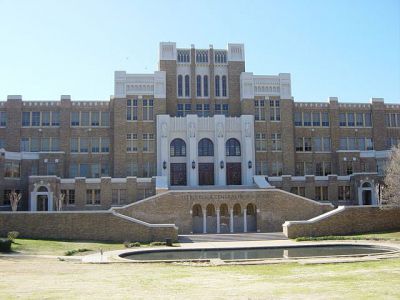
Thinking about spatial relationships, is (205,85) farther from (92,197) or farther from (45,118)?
(92,197)

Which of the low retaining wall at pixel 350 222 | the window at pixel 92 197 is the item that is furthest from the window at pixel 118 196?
the low retaining wall at pixel 350 222

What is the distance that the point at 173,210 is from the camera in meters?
46.5

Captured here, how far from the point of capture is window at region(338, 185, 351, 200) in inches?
2314

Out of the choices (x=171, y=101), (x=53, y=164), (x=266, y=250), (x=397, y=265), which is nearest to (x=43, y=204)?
(x=53, y=164)

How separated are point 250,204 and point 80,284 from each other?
3222 centimetres

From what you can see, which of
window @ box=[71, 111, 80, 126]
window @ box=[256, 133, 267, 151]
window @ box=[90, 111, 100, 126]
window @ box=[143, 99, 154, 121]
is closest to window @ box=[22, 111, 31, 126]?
window @ box=[71, 111, 80, 126]

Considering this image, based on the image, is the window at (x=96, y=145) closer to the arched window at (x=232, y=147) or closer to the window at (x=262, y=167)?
the arched window at (x=232, y=147)

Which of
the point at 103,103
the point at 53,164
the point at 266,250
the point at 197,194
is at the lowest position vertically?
the point at 266,250

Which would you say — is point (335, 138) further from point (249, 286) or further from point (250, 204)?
point (249, 286)

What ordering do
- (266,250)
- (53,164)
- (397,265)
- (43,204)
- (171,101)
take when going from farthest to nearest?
(171,101)
(53,164)
(43,204)
(266,250)
(397,265)

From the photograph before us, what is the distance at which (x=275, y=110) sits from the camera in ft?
202

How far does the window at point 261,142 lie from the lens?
6066 centimetres

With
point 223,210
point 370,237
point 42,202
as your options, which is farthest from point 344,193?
point 42,202

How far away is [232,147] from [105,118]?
15.2 metres
